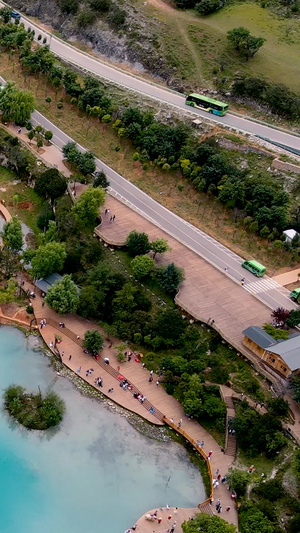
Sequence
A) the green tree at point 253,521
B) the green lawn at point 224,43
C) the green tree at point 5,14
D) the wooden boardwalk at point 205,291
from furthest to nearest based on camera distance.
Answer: the green tree at point 5,14 < the green lawn at point 224,43 < the wooden boardwalk at point 205,291 < the green tree at point 253,521

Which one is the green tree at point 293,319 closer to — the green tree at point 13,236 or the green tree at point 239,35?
the green tree at point 13,236

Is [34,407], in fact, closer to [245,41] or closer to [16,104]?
[16,104]

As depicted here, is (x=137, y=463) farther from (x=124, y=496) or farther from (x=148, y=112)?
(x=148, y=112)

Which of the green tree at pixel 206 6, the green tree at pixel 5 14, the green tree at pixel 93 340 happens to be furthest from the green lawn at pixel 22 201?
the green tree at pixel 206 6

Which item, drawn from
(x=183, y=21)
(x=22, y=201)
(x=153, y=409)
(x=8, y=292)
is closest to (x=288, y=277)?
(x=153, y=409)

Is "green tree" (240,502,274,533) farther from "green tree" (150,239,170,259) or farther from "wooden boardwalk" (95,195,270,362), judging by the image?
"green tree" (150,239,170,259)

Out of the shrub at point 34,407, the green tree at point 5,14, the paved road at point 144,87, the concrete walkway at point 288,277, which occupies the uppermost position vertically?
the paved road at point 144,87
